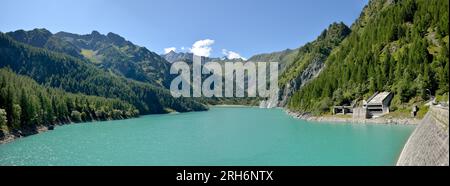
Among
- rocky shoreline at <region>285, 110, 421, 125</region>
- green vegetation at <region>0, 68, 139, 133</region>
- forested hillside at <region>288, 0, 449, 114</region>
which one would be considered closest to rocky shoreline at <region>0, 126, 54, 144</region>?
green vegetation at <region>0, 68, 139, 133</region>

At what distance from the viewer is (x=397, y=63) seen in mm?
119312

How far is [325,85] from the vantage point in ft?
479

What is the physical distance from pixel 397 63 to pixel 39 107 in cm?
10788

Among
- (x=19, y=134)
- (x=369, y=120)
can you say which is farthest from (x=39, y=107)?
(x=369, y=120)

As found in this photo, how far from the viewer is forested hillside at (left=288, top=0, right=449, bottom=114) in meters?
102

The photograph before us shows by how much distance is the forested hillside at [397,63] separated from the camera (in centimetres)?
10206

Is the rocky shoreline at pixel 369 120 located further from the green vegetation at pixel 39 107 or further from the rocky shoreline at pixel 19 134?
the green vegetation at pixel 39 107

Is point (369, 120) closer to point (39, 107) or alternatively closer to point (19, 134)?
point (19, 134)

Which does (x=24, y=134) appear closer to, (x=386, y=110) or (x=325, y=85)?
(x=386, y=110)

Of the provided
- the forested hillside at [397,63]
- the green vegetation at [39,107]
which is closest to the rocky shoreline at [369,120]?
the forested hillside at [397,63]

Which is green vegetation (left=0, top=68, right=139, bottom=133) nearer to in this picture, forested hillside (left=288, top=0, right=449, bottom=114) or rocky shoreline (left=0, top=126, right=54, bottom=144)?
rocky shoreline (left=0, top=126, right=54, bottom=144)

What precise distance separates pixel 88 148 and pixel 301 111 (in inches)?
3927

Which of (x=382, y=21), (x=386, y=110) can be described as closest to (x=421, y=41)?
(x=386, y=110)

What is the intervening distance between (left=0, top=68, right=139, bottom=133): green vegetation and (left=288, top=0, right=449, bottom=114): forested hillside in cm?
8524
